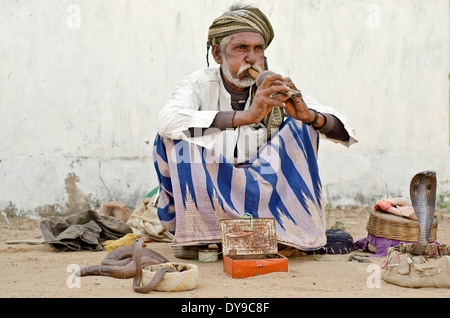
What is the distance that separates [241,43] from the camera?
369 centimetres

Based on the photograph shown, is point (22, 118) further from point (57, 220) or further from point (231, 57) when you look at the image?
point (231, 57)

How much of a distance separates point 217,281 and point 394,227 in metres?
1.38

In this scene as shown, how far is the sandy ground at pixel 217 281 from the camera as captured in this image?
2.49m

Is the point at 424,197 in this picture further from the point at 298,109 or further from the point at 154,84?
the point at 154,84

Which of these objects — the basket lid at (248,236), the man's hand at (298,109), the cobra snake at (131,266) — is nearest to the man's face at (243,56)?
the man's hand at (298,109)

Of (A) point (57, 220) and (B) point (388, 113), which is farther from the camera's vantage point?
(B) point (388, 113)

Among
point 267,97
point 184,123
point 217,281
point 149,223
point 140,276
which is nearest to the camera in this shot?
point 140,276

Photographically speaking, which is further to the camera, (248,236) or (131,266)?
(248,236)

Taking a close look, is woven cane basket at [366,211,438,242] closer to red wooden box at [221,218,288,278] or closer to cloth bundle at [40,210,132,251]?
red wooden box at [221,218,288,278]

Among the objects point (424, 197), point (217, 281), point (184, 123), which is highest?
point (184, 123)

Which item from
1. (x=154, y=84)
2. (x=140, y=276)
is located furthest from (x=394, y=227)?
(x=154, y=84)
